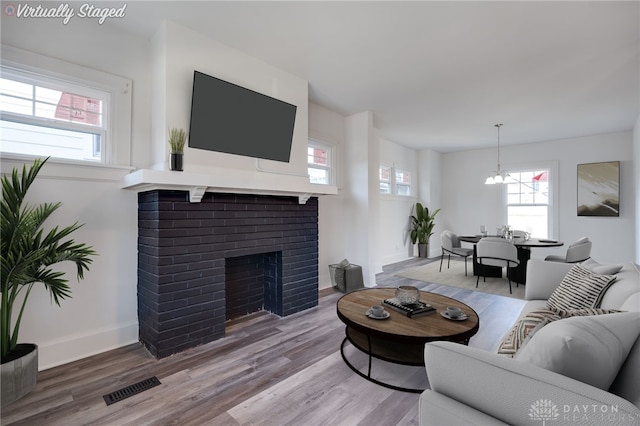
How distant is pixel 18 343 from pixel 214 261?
4.75 ft

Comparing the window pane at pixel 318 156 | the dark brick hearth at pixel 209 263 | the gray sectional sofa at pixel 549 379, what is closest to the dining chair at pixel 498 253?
the window pane at pixel 318 156

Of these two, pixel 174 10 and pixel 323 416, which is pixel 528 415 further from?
pixel 174 10

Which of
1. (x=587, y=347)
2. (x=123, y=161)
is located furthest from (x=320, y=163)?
(x=587, y=347)

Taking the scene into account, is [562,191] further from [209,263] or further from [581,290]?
[209,263]

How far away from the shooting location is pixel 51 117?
2258 millimetres

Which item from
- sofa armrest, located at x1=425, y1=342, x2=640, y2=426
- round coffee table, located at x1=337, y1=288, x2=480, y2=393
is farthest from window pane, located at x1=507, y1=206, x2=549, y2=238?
sofa armrest, located at x1=425, y1=342, x2=640, y2=426

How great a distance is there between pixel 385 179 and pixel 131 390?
5.74 meters

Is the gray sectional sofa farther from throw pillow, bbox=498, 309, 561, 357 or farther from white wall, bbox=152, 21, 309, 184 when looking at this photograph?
white wall, bbox=152, 21, 309, 184

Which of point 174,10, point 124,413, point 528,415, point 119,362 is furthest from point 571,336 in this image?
point 174,10

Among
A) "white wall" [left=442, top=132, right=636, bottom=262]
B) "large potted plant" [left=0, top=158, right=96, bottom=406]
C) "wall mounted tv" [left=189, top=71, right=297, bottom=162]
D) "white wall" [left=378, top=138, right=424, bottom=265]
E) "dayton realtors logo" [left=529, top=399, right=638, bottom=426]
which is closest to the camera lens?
"dayton realtors logo" [left=529, top=399, right=638, bottom=426]

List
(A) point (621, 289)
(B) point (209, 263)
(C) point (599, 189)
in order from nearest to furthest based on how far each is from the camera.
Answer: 1. (A) point (621, 289)
2. (B) point (209, 263)
3. (C) point (599, 189)

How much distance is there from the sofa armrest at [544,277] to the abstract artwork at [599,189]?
472 centimetres

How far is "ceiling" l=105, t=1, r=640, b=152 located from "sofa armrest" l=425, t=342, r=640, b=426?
8.04 ft

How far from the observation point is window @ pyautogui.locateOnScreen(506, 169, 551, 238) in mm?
6383
